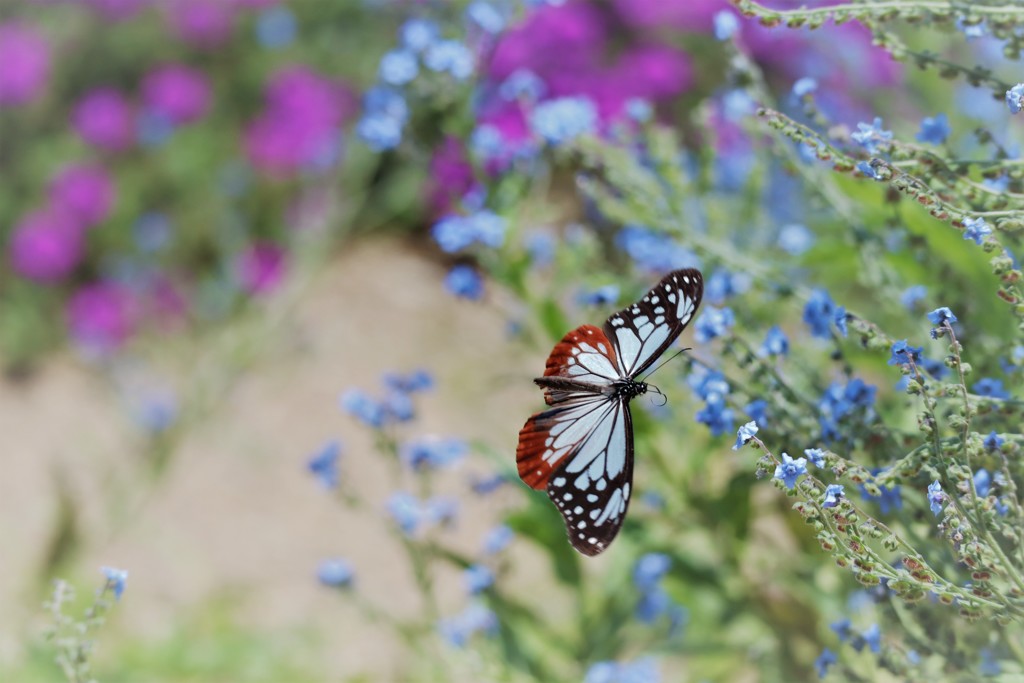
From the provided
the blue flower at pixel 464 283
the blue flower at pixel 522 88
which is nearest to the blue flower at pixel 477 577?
the blue flower at pixel 464 283

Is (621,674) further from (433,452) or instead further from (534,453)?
(534,453)

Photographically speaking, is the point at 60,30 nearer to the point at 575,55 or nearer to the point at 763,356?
the point at 575,55

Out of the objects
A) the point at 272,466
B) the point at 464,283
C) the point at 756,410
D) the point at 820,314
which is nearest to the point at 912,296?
the point at 820,314

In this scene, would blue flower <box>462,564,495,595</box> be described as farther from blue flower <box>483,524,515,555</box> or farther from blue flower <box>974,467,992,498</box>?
blue flower <box>974,467,992,498</box>

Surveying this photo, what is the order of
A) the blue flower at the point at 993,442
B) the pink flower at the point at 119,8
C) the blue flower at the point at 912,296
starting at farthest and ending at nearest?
the pink flower at the point at 119,8 < the blue flower at the point at 912,296 < the blue flower at the point at 993,442

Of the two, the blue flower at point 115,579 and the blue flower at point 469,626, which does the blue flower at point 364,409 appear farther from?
the blue flower at point 115,579

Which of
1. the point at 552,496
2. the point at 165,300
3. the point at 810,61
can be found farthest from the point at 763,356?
the point at 165,300
